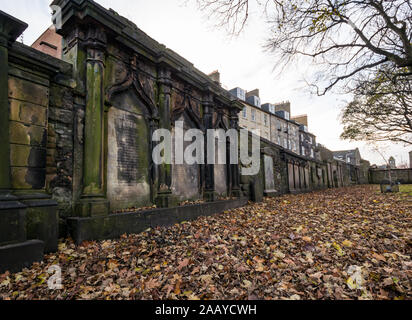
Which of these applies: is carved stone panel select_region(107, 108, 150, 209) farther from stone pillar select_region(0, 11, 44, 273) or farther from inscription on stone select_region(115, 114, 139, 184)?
stone pillar select_region(0, 11, 44, 273)

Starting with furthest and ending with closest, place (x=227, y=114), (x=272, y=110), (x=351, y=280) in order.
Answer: (x=272, y=110) → (x=227, y=114) → (x=351, y=280)

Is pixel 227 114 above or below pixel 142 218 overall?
above

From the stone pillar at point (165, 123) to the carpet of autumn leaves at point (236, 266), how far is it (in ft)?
4.09

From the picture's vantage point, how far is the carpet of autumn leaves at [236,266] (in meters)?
2.62

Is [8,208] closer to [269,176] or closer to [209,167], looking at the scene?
[209,167]

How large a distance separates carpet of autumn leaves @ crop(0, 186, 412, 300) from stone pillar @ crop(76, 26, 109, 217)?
33.5 inches

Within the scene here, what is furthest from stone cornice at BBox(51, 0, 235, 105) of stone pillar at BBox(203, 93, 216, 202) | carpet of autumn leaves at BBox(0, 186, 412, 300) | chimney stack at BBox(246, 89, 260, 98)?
chimney stack at BBox(246, 89, 260, 98)

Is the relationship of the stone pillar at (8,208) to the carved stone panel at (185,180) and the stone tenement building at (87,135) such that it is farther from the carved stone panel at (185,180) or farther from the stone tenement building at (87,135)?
the carved stone panel at (185,180)

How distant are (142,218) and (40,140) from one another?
2.74 metres

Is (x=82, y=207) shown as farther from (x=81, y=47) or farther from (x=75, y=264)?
(x=81, y=47)

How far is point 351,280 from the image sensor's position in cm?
275

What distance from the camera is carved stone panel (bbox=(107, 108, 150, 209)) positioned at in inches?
211

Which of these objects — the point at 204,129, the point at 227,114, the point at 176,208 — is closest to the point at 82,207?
the point at 176,208

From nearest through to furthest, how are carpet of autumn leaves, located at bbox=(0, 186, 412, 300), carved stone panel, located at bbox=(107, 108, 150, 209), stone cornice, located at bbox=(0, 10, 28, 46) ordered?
carpet of autumn leaves, located at bbox=(0, 186, 412, 300) → stone cornice, located at bbox=(0, 10, 28, 46) → carved stone panel, located at bbox=(107, 108, 150, 209)
